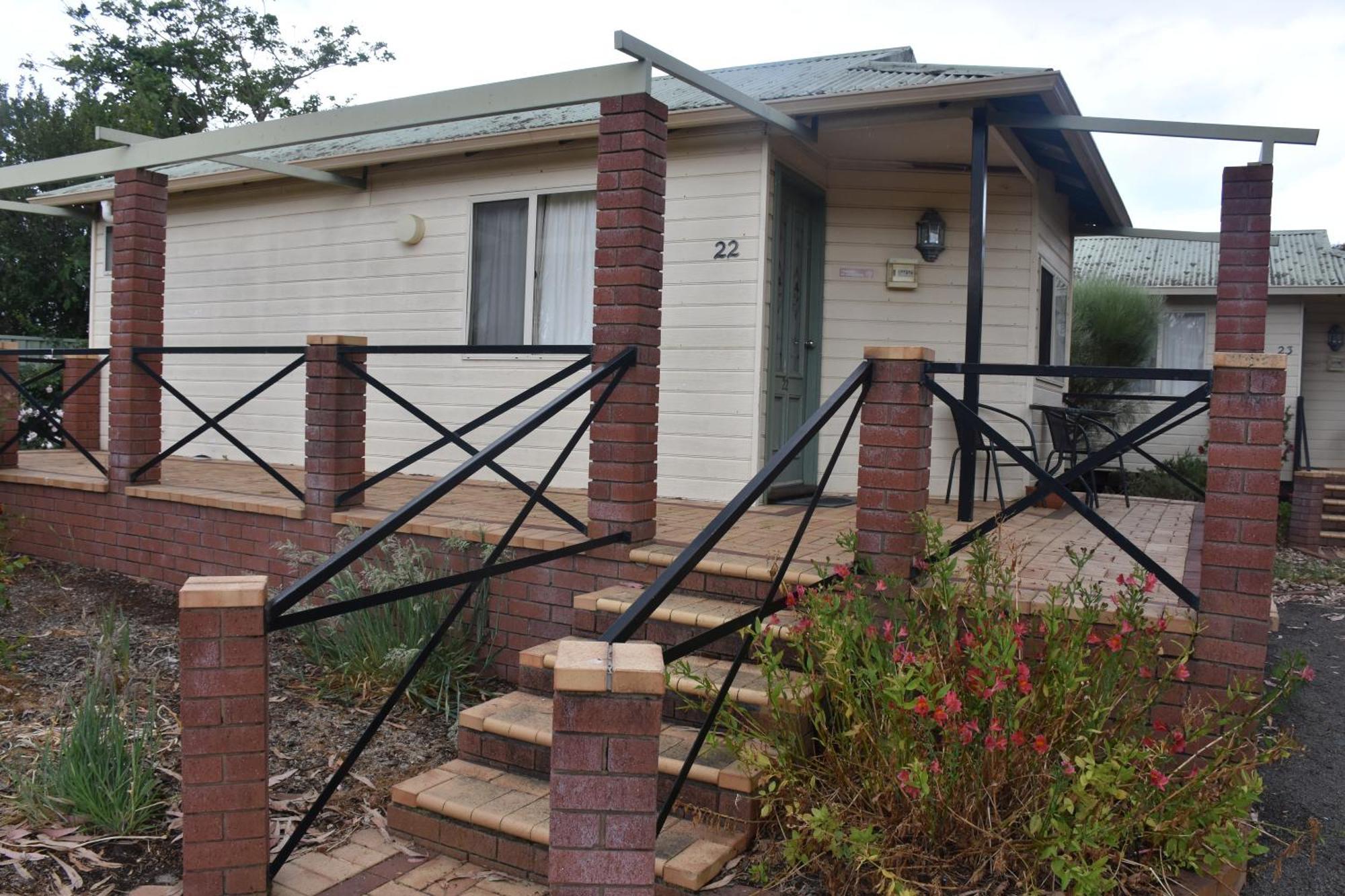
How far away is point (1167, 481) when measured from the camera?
1231cm

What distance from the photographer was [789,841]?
9.64 feet

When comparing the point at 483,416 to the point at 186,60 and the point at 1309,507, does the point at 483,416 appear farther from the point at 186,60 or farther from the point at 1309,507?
the point at 186,60

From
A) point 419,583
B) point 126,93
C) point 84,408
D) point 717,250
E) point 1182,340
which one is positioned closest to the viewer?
point 419,583

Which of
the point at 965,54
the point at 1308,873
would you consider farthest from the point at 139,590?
the point at 965,54

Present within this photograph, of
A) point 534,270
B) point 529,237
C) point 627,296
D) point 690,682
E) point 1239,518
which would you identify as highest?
point 529,237

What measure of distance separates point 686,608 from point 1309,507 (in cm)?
855

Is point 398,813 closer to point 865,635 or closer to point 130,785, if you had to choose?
point 130,785

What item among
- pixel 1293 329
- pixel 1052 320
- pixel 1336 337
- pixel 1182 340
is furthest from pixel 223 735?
pixel 1336 337

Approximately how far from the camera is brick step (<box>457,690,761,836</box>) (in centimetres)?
316

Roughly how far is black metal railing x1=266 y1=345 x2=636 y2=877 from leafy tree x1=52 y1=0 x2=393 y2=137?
1991 cm

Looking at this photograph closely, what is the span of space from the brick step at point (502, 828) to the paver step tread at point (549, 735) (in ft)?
0.48

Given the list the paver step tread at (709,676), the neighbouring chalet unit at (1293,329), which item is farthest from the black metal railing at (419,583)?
the neighbouring chalet unit at (1293,329)

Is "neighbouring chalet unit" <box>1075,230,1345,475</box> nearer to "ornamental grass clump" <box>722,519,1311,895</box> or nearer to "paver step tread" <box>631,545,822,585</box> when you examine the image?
"paver step tread" <box>631,545,822,585</box>

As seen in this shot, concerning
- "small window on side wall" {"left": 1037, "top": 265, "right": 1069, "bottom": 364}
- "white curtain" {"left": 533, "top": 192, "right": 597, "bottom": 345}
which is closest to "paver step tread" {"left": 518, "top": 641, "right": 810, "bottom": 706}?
"white curtain" {"left": 533, "top": 192, "right": 597, "bottom": 345}
